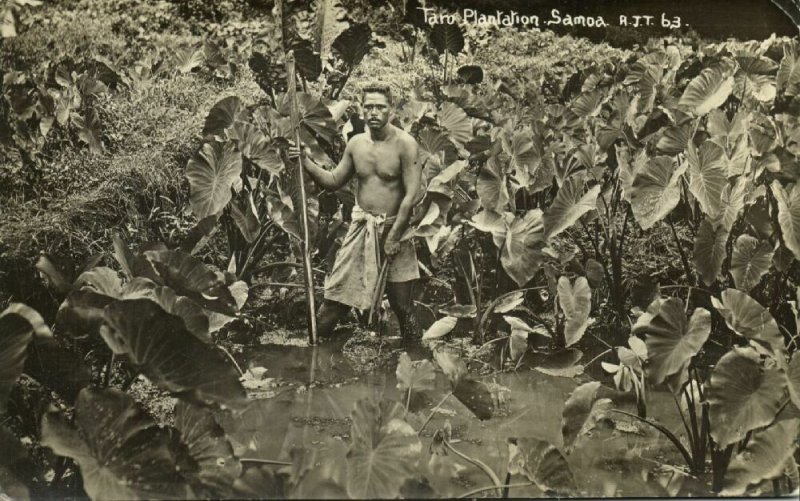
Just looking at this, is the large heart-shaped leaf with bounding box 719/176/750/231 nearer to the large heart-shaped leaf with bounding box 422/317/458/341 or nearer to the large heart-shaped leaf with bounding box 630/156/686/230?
the large heart-shaped leaf with bounding box 630/156/686/230

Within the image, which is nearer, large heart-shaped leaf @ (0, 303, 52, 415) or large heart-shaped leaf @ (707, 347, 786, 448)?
large heart-shaped leaf @ (0, 303, 52, 415)

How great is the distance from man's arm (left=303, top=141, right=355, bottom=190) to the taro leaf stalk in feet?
0.11

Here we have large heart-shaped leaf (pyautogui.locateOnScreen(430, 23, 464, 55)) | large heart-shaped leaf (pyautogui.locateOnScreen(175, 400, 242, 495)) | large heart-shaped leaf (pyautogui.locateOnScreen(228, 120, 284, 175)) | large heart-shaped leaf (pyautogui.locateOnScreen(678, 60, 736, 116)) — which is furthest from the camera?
large heart-shaped leaf (pyautogui.locateOnScreen(678, 60, 736, 116))

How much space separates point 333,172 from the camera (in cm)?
225

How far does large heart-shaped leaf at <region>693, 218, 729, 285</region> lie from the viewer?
2105 millimetres

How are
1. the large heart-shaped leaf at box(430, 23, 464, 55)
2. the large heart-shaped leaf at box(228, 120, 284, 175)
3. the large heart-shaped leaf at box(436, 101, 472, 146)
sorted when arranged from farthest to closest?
the large heart-shaped leaf at box(436, 101, 472, 146) < the large heart-shaped leaf at box(228, 120, 284, 175) < the large heart-shaped leaf at box(430, 23, 464, 55)

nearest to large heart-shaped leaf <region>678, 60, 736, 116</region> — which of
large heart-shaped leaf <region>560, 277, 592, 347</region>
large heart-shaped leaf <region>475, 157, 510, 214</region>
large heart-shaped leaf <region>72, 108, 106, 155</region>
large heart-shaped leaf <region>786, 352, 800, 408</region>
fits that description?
large heart-shaped leaf <region>475, 157, 510, 214</region>

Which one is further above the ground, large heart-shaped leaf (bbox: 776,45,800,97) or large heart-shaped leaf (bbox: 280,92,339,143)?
large heart-shaped leaf (bbox: 776,45,800,97)

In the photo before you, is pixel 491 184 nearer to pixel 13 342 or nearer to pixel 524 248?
pixel 524 248

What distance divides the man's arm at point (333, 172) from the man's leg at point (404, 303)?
0.37 metres

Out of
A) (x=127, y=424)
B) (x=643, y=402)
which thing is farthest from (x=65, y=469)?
(x=643, y=402)

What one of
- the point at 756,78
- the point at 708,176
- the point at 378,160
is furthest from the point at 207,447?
the point at 756,78

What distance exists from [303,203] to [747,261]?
54.3 inches

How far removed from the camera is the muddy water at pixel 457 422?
1913 mm
